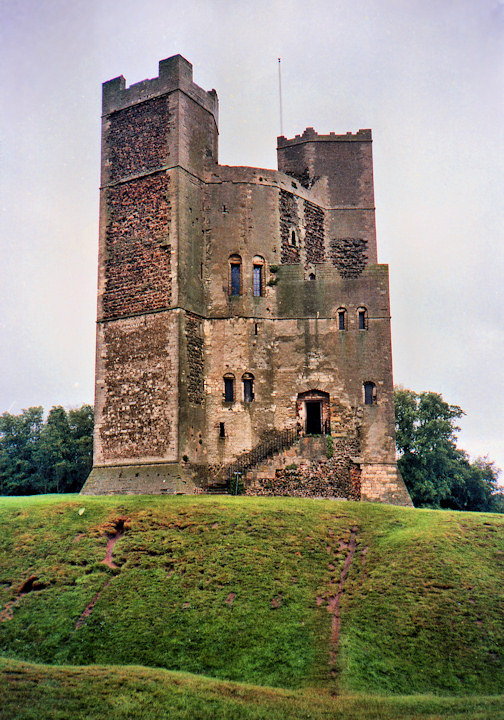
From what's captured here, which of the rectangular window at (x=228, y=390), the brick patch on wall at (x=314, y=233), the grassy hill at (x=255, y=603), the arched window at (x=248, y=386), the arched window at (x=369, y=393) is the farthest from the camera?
the brick patch on wall at (x=314, y=233)

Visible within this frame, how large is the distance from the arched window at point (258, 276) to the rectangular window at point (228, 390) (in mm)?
4179

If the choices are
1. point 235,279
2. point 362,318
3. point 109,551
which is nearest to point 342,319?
point 362,318

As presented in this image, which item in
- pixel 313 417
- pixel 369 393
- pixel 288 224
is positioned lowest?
pixel 313 417

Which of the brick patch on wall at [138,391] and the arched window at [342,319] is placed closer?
the brick patch on wall at [138,391]

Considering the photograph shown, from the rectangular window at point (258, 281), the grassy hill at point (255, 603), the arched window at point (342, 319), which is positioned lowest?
the grassy hill at point (255, 603)

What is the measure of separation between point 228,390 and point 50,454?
18.1 metres

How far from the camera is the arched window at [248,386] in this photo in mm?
33875

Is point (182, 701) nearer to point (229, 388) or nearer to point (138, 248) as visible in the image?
point (229, 388)

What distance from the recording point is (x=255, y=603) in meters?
20.4

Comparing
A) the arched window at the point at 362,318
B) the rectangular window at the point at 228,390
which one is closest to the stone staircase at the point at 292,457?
the rectangular window at the point at 228,390

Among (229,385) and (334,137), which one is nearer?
(229,385)

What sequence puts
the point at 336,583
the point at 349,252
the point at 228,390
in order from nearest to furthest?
1. the point at 336,583
2. the point at 228,390
3. the point at 349,252

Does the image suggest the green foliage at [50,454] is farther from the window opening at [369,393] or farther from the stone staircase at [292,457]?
the window opening at [369,393]

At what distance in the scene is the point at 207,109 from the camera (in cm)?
3619
